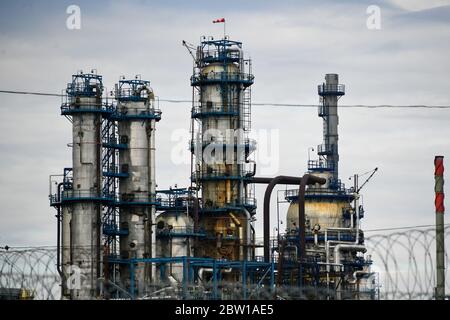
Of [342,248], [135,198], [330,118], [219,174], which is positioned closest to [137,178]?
[135,198]

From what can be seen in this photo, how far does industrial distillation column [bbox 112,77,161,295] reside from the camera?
97.8 metres

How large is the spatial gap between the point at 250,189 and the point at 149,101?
10783 millimetres

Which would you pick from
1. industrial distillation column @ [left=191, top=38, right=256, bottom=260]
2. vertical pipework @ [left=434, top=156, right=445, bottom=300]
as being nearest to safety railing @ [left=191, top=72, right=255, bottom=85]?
industrial distillation column @ [left=191, top=38, right=256, bottom=260]

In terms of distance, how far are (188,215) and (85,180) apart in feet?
33.4

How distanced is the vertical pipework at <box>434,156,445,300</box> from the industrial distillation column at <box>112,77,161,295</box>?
1003 inches

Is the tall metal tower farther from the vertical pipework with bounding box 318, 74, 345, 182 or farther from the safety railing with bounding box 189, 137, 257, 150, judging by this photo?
the safety railing with bounding box 189, 137, 257, 150

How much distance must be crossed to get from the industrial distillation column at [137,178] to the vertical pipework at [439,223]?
25.5 meters
